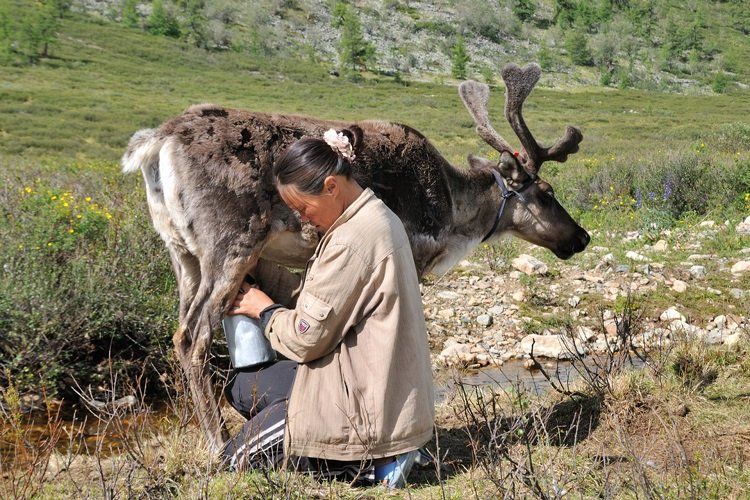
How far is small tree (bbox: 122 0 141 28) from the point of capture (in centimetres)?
8581

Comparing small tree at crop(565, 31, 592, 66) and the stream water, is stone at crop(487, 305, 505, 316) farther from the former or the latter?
small tree at crop(565, 31, 592, 66)

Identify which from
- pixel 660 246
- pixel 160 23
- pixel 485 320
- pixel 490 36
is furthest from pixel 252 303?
pixel 490 36

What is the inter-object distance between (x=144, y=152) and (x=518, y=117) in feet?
10.9

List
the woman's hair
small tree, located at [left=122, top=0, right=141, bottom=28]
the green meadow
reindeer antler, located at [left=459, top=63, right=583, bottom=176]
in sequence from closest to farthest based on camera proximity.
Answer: the woman's hair, the green meadow, reindeer antler, located at [left=459, top=63, right=583, bottom=176], small tree, located at [left=122, top=0, right=141, bottom=28]

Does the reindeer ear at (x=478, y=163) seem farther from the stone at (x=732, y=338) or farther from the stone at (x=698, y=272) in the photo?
the stone at (x=698, y=272)

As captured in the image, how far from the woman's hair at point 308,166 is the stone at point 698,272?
6.18 m

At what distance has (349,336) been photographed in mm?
3676

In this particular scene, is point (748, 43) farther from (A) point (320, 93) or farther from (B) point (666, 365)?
(B) point (666, 365)

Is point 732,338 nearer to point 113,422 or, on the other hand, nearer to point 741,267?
point 741,267

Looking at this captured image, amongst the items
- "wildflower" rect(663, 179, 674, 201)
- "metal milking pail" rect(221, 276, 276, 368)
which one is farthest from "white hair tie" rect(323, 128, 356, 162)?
"wildflower" rect(663, 179, 674, 201)

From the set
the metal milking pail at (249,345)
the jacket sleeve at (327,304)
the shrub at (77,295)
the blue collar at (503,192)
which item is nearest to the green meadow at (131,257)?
the shrub at (77,295)

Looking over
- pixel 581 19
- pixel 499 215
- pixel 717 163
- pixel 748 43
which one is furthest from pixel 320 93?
pixel 748 43

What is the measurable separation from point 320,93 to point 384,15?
5602cm

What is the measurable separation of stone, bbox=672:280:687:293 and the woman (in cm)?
526
